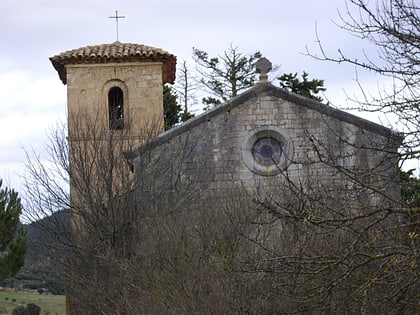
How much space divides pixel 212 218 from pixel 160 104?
10.8 m

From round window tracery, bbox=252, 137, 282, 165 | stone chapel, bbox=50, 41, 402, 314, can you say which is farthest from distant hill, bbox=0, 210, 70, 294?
round window tracery, bbox=252, 137, 282, 165

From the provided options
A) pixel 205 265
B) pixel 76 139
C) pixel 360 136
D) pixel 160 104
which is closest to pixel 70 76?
pixel 160 104

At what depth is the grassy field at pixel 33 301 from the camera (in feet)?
158

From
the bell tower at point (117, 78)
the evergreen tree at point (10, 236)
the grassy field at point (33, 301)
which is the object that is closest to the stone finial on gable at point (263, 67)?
the bell tower at point (117, 78)

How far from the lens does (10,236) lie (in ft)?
108

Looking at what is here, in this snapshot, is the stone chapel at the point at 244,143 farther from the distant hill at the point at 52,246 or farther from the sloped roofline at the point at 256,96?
the distant hill at the point at 52,246

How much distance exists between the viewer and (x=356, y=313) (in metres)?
14.4

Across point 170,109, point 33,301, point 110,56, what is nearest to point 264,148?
point 110,56

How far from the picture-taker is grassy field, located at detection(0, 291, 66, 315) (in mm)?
48172

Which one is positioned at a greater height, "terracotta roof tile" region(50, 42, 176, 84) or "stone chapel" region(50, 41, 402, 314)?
"terracotta roof tile" region(50, 42, 176, 84)

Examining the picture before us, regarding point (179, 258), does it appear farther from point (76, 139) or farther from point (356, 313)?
point (76, 139)

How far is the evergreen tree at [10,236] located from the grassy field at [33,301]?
12.7 meters

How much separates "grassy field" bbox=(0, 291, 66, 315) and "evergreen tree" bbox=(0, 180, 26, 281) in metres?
12.7

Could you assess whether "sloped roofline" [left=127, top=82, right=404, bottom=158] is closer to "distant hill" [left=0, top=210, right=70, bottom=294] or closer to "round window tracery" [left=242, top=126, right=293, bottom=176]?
"round window tracery" [left=242, top=126, right=293, bottom=176]
